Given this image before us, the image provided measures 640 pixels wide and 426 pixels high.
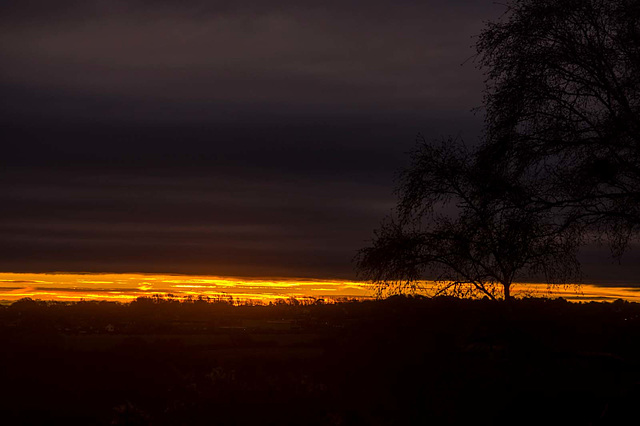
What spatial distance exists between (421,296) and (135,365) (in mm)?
7519

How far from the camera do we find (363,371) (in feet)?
48.6

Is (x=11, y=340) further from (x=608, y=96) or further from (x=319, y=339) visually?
(x=608, y=96)

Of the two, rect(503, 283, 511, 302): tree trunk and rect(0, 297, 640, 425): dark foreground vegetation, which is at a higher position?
rect(503, 283, 511, 302): tree trunk

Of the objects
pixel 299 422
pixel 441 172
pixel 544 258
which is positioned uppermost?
pixel 441 172

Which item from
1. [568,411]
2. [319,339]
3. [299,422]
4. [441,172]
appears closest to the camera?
[568,411]

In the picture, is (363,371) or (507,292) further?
(507,292)

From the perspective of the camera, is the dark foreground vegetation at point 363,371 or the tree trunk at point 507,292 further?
the tree trunk at point 507,292

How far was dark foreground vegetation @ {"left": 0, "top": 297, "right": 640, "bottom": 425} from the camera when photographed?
511 inches

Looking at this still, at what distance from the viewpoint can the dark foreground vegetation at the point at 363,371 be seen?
42.6 ft

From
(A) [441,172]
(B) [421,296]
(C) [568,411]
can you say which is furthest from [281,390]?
(A) [441,172]

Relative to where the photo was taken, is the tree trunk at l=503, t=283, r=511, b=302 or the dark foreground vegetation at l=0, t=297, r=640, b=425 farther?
the tree trunk at l=503, t=283, r=511, b=302

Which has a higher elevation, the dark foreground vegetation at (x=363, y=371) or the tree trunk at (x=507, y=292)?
the tree trunk at (x=507, y=292)

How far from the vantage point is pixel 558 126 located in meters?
15.8

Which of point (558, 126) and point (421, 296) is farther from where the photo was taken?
point (421, 296)
